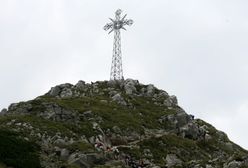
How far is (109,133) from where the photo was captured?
83.1 metres

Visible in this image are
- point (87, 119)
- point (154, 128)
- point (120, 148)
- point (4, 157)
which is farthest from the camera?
point (154, 128)

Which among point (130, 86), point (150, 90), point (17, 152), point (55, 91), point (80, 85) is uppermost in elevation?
point (80, 85)

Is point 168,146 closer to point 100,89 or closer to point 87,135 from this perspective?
point 87,135

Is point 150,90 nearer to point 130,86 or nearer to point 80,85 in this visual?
point 130,86

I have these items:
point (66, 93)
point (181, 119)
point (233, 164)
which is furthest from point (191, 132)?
point (233, 164)

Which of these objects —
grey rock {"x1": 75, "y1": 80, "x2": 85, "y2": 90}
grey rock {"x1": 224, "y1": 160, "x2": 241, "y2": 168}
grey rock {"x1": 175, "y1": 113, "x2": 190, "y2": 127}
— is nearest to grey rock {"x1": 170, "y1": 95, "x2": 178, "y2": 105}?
grey rock {"x1": 175, "y1": 113, "x2": 190, "y2": 127}

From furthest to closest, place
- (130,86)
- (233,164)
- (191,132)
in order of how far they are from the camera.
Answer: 1. (130,86)
2. (191,132)
3. (233,164)

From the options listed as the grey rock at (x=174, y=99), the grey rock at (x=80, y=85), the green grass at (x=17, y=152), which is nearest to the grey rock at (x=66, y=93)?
the grey rock at (x=80, y=85)

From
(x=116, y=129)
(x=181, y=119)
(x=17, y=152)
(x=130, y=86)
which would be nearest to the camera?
(x=17, y=152)

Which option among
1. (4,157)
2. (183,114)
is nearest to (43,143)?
(4,157)

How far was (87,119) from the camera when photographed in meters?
86.7

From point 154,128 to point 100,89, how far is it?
21.9 meters

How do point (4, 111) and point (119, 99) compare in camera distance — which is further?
point (119, 99)

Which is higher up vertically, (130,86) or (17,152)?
(130,86)
